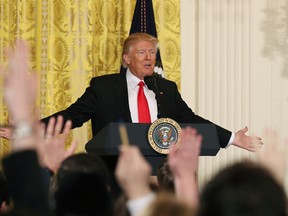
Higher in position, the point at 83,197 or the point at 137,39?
the point at 137,39

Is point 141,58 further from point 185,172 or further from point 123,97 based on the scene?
point 185,172

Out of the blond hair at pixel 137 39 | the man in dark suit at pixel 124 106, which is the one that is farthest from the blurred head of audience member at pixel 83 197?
the blond hair at pixel 137 39

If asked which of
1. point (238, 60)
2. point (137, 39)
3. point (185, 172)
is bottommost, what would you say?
point (185, 172)

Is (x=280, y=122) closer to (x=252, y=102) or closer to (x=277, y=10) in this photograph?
(x=252, y=102)

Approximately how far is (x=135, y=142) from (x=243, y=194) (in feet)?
10.6

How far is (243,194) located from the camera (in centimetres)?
159

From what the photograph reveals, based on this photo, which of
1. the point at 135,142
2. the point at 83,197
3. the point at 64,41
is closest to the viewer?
the point at 83,197

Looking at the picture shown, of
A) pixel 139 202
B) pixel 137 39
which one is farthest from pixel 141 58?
pixel 139 202

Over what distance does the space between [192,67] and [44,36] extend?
1.57 metres

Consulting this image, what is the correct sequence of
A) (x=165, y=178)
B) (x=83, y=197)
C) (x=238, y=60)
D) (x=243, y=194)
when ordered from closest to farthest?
(x=243, y=194) → (x=83, y=197) → (x=165, y=178) → (x=238, y=60)

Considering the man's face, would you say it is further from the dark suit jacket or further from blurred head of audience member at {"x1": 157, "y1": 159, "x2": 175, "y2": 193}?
blurred head of audience member at {"x1": 157, "y1": 159, "x2": 175, "y2": 193}

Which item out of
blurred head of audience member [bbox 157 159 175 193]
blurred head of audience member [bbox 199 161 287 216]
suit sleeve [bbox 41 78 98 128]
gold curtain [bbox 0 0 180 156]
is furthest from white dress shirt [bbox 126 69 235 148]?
blurred head of audience member [bbox 199 161 287 216]

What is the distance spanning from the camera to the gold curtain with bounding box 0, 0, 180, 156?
25.9 ft

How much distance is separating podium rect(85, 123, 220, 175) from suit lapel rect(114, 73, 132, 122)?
108 cm
